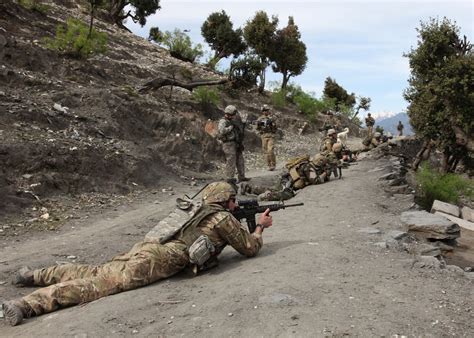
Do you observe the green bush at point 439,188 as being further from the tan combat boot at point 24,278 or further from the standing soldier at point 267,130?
the tan combat boot at point 24,278

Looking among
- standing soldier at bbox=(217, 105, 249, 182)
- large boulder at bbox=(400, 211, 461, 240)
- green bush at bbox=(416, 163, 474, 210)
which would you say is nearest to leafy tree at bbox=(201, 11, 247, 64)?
A: green bush at bbox=(416, 163, 474, 210)

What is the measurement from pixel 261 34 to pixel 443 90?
1957cm

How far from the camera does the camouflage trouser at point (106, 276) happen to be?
4250 mm

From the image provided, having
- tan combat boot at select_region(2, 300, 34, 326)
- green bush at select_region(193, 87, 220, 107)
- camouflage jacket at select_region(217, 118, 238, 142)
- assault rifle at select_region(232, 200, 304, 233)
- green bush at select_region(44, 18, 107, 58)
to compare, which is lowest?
tan combat boot at select_region(2, 300, 34, 326)

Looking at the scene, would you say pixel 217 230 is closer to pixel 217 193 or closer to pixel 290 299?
pixel 217 193

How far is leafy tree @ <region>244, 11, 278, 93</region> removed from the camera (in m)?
33.3

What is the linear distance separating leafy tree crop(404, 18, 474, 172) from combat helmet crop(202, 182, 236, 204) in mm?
12569

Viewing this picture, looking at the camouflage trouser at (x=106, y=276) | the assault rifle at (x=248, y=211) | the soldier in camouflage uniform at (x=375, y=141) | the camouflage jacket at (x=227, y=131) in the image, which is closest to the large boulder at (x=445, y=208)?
the camouflage jacket at (x=227, y=131)

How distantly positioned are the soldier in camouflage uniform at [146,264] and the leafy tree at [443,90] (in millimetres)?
12781

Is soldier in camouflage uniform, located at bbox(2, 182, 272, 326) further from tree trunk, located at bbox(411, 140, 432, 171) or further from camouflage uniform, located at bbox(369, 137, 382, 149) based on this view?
camouflage uniform, located at bbox(369, 137, 382, 149)

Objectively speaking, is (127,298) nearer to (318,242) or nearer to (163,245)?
(163,245)

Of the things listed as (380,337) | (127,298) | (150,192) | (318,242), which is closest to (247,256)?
(318,242)

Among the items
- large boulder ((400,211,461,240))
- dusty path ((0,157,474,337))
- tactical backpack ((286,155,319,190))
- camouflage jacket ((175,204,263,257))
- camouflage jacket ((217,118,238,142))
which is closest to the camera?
dusty path ((0,157,474,337))

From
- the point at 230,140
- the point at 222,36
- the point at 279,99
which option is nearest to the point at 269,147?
the point at 230,140
